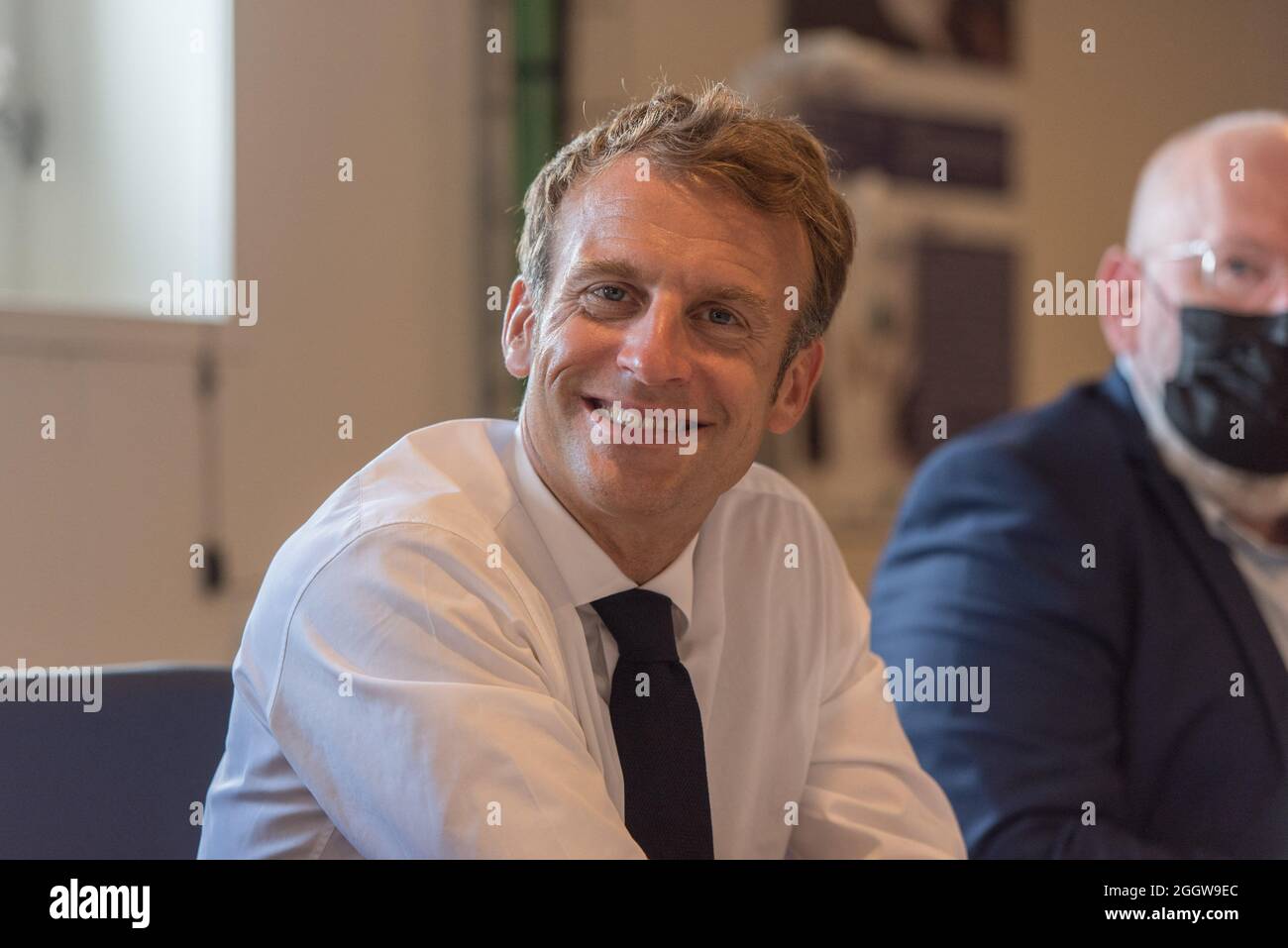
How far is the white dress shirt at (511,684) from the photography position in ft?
2.80

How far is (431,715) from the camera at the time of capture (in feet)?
2.80

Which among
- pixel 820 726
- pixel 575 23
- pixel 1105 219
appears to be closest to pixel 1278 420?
pixel 820 726

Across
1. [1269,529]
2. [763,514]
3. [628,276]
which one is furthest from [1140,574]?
[628,276]

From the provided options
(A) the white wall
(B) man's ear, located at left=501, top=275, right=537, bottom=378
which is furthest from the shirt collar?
(A) the white wall

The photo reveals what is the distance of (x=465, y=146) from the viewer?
7.00ft

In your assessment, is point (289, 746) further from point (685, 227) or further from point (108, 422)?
point (108, 422)

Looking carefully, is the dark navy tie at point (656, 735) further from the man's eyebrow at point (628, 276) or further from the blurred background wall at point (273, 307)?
the blurred background wall at point (273, 307)

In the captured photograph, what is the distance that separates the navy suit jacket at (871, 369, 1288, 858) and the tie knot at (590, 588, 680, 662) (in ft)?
1.52

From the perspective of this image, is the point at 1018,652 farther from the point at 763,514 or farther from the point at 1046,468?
the point at 763,514

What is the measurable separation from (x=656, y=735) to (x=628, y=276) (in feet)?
1.11

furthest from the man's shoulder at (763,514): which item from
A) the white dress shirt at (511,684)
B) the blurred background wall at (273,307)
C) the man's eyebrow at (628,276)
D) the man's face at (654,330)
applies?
the blurred background wall at (273,307)
